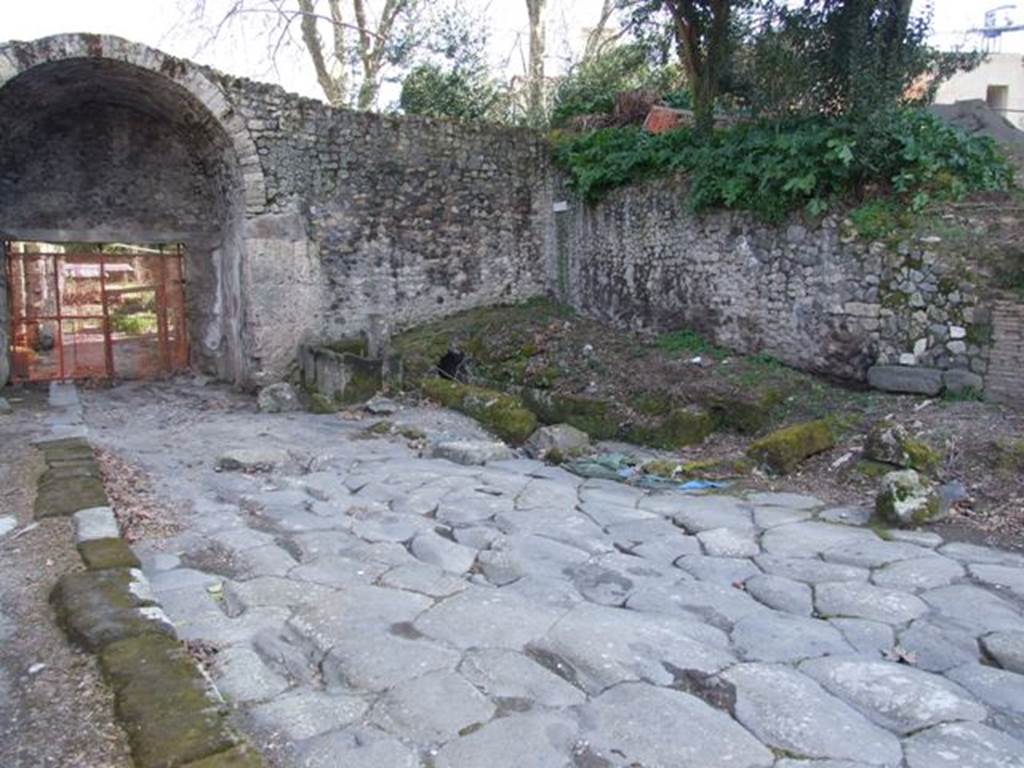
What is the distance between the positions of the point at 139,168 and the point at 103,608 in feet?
31.2

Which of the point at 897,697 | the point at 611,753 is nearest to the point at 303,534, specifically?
the point at 611,753

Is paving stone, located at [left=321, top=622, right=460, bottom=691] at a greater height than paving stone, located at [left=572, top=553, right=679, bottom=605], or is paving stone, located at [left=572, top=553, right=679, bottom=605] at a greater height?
paving stone, located at [left=321, top=622, right=460, bottom=691]

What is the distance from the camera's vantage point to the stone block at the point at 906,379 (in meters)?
7.27

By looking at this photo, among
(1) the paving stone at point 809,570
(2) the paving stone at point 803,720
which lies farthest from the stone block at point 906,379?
(2) the paving stone at point 803,720

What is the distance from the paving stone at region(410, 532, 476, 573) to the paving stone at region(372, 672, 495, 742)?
1356 millimetres

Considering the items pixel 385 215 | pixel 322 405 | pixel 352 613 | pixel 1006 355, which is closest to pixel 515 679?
pixel 352 613

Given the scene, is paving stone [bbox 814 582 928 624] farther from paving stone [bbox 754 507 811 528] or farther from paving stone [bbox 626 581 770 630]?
paving stone [bbox 754 507 811 528]

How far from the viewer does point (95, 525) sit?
13.8ft

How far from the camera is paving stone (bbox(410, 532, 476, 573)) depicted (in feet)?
14.1

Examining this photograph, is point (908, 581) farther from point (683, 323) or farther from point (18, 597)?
point (683, 323)

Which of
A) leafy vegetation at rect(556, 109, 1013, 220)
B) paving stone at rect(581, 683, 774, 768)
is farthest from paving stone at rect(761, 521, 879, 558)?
leafy vegetation at rect(556, 109, 1013, 220)

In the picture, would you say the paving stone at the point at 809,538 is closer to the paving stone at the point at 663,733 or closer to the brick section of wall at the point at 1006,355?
the paving stone at the point at 663,733

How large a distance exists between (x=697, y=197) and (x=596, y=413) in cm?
295

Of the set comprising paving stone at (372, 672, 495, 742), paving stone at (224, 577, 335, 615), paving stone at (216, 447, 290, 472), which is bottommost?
paving stone at (372, 672, 495, 742)
